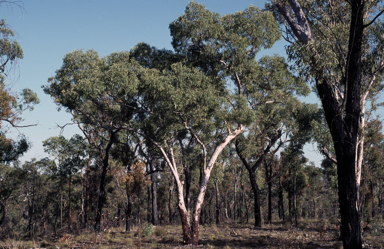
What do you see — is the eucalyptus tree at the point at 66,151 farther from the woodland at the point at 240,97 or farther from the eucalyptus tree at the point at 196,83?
the eucalyptus tree at the point at 196,83

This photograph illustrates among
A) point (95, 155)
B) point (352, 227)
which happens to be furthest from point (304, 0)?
point (95, 155)

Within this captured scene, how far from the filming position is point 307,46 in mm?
9594

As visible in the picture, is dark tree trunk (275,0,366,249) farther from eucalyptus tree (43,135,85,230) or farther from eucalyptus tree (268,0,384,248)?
eucalyptus tree (43,135,85,230)

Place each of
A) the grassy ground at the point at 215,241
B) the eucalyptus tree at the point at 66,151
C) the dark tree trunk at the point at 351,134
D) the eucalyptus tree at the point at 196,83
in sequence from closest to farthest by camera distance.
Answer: the dark tree trunk at the point at 351,134, the grassy ground at the point at 215,241, the eucalyptus tree at the point at 196,83, the eucalyptus tree at the point at 66,151

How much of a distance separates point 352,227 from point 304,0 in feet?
31.8

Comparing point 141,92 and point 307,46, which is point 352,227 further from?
point 141,92

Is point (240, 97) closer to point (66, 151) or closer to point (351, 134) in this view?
point (351, 134)

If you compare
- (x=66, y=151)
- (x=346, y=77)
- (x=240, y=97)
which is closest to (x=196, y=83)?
(x=240, y=97)

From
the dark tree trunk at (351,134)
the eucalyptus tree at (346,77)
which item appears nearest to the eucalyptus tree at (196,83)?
the eucalyptus tree at (346,77)

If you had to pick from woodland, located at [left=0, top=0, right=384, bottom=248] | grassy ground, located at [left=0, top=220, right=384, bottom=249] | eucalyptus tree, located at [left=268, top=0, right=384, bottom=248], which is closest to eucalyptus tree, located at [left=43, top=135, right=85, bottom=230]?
woodland, located at [left=0, top=0, right=384, bottom=248]

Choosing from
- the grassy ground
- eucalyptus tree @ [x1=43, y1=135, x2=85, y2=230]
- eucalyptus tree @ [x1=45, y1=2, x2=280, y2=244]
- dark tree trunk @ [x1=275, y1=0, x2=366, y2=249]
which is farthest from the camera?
eucalyptus tree @ [x1=43, y1=135, x2=85, y2=230]

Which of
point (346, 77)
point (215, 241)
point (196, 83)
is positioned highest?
point (196, 83)

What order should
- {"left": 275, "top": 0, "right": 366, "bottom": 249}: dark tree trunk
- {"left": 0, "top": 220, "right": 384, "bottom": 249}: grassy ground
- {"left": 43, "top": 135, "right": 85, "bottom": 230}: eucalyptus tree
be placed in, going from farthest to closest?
1. {"left": 43, "top": 135, "right": 85, "bottom": 230}: eucalyptus tree
2. {"left": 0, "top": 220, "right": 384, "bottom": 249}: grassy ground
3. {"left": 275, "top": 0, "right": 366, "bottom": 249}: dark tree trunk

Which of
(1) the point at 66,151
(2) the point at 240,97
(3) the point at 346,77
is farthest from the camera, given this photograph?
(1) the point at 66,151
